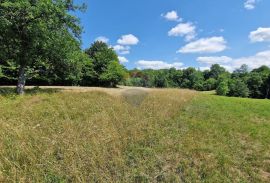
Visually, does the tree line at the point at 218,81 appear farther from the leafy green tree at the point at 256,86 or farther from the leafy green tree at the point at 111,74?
the leafy green tree at the point at 111,74

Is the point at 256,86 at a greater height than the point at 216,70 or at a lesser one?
lesser

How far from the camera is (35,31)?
45.2 feet

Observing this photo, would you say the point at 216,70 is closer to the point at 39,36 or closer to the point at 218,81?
the point at 218,81

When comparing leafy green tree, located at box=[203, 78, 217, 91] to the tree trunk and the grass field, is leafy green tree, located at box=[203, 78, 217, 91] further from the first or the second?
the grass field

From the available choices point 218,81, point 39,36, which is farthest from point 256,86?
point 39,36

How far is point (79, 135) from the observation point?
17.4ft

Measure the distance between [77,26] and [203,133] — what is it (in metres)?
12.5

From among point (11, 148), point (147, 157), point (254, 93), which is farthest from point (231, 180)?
point (254, 93)

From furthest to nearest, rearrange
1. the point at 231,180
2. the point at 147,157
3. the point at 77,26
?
the point at 77,26, the point at 147,157, the point at 231,180

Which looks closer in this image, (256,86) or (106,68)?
(106,68)

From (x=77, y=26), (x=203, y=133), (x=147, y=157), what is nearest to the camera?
(x=147, y=157)

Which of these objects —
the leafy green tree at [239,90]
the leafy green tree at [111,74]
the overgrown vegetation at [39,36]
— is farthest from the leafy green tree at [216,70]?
the overgrown vegetation at [39,36]

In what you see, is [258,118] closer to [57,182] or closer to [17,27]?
[57,182]

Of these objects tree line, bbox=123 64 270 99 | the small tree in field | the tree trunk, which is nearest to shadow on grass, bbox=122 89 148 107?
the tree trunk
